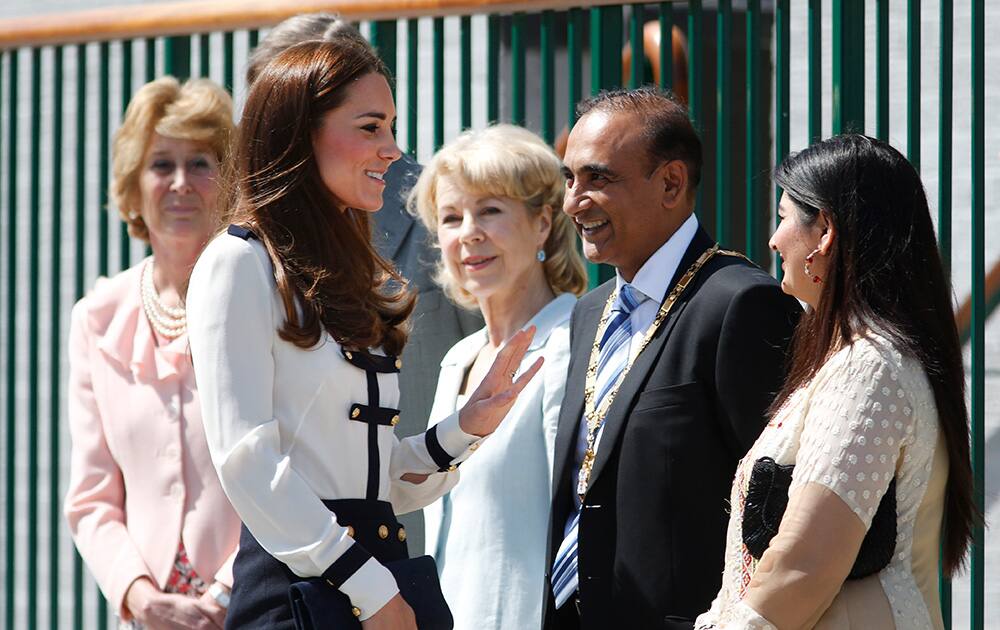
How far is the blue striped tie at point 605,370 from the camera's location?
3291 millimetres

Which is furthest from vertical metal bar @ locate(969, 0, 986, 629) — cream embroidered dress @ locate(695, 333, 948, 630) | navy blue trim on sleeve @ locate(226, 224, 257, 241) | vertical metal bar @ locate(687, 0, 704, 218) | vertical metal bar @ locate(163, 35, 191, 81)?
vertical metal bar @ locate(163, 35, 191, 81)

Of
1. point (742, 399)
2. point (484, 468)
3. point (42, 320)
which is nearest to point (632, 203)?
point (742, 399)

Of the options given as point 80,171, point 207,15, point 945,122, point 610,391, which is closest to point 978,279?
point 945,122

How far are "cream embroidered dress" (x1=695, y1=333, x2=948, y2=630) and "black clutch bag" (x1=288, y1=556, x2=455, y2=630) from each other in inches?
21.2

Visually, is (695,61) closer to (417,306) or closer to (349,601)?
(417,306)

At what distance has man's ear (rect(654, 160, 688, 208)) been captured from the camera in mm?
3387

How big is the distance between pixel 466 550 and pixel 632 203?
1018 mm

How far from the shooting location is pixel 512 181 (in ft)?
13.3

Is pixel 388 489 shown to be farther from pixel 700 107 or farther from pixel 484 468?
pixel 700 107

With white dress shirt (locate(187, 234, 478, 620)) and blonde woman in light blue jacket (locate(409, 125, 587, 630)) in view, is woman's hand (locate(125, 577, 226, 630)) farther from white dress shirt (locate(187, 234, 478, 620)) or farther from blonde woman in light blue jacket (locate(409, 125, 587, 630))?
white dress shirt (locate(187, 234, 478, 620))

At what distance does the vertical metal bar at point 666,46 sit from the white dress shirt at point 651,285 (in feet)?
3.48

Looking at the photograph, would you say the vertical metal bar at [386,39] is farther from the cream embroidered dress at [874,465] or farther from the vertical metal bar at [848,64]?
the cream embroidered dress at [874,465]

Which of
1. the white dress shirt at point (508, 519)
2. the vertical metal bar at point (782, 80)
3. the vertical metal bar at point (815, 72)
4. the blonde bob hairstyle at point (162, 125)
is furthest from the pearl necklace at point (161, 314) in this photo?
the vertical metal bar at point (815, 72)

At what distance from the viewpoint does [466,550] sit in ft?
12.3
